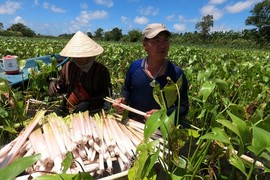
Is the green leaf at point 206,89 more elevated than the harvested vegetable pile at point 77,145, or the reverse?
the green leaf at point 206,89

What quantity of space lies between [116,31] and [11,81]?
2090 inches

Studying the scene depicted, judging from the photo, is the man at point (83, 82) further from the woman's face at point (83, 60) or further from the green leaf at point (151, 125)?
the green leaf at point (151, 125)

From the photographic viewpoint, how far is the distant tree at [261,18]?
46.5 meters

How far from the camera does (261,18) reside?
49062 millimetres

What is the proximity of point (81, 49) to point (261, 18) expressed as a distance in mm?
52174

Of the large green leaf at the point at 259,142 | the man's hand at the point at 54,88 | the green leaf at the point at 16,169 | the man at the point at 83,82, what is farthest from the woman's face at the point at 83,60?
the large green leaf at the point at 259,142

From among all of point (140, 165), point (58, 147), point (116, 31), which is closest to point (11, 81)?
point (58, 147)

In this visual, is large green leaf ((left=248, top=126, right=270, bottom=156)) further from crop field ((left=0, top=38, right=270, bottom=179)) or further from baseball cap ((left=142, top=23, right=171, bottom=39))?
baseball cap ((left=142, top=23, right=171, bottom=39))

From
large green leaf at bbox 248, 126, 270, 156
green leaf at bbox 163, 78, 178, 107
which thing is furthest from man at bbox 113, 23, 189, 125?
large green leaf at bbox 248, 126, 270, 156

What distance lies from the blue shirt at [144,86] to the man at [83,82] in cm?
42

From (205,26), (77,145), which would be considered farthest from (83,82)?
(205,26)

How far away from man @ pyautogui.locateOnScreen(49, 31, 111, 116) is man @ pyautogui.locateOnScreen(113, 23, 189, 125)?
0.45 meters

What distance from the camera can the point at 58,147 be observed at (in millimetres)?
1756

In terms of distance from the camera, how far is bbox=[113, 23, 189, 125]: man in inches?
90.7
